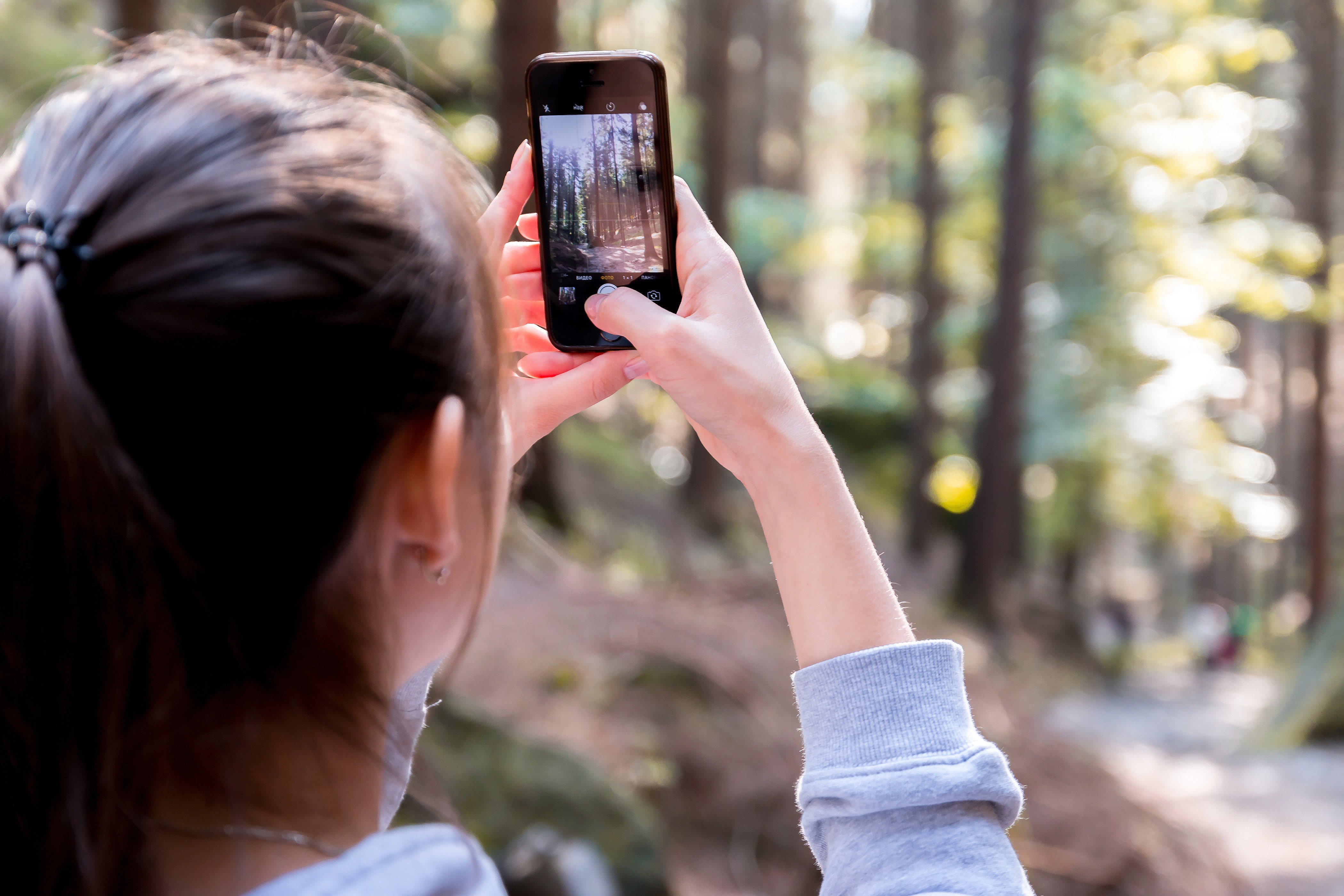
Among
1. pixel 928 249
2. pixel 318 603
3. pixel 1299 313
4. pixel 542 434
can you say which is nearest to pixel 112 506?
pixel 318 603

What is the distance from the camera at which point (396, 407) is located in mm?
887

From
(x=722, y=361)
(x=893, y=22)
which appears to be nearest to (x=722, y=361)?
(x=722, y=361)

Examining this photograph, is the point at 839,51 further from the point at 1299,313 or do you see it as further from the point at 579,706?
the point at 579,706

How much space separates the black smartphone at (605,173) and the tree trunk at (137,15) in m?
5.76

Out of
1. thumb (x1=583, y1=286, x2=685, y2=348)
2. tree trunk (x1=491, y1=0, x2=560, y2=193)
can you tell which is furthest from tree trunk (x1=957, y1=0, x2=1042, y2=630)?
thumb (x1=583, y1=286, x2=685, y2=348)

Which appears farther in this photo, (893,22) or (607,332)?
(893,22)

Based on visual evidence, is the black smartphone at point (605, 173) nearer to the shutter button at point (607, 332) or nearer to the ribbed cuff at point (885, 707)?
the shutter button at point (607, 332)

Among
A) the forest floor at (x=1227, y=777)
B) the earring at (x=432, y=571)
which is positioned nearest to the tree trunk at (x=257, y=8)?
the earring at (x=432, y=571)

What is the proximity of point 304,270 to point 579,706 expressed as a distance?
17.0ft

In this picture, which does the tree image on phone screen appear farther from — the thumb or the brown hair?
the brown hair

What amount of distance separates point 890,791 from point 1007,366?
13.5 m

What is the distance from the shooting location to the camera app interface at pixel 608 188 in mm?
1468

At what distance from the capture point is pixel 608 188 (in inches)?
58.1

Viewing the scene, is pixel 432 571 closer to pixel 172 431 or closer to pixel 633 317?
pixel 172 431
